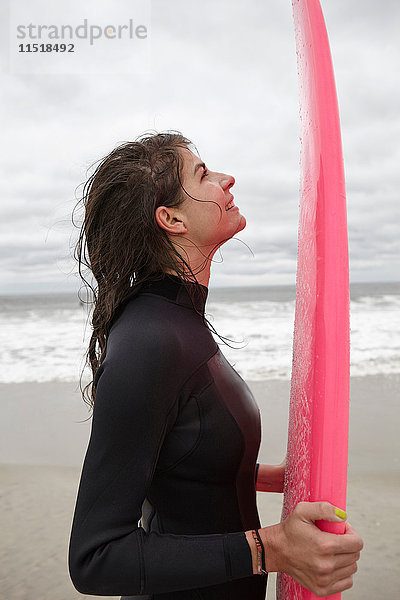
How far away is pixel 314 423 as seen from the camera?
0.92 metres

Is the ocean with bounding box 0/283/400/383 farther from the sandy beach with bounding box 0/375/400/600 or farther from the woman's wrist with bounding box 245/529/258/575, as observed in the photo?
the woman's wrist with bounding box 245/529/258/575

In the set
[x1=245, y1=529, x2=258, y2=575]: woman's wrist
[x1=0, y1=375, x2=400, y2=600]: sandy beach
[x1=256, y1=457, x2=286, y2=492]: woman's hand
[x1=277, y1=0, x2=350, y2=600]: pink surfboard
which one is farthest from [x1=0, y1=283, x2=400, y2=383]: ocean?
[x1=245, y1=529, x2=258, y2=575]: woman's wrist

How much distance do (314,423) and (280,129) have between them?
1862 cm

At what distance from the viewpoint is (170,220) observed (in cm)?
104

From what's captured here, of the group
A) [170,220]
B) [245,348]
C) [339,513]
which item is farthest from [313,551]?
[245,348]

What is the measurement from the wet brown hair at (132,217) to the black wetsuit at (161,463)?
0.08 metres

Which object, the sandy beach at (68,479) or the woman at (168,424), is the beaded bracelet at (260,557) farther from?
the sandy beach at (68,479)

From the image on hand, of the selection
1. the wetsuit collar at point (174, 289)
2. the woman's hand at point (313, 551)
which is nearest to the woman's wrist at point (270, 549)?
the woman's hand at point (313, 551)

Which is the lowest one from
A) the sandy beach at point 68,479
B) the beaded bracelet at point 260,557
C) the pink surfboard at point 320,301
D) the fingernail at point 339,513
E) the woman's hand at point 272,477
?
the sandy beach at point 68,479

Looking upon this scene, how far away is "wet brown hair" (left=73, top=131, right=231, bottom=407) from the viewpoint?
102cm

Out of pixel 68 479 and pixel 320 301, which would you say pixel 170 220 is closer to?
pixel 320 301

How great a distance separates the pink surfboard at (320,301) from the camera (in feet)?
2.91

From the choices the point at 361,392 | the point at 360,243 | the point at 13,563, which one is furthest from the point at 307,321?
the point at 360,243

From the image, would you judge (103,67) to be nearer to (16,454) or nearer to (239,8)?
(239,8)
